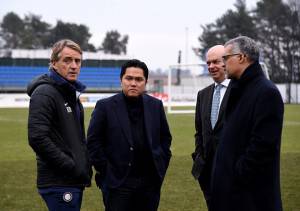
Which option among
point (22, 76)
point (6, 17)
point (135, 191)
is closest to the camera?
point (135, 191)

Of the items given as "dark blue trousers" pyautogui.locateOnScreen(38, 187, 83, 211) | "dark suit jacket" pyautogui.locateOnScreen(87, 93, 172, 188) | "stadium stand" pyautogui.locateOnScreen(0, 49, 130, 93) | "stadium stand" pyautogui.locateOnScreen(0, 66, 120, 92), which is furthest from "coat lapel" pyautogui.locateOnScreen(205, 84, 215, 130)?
"stadium stand" pyautogui.locateOnScreen(0, 49, 130, 93)

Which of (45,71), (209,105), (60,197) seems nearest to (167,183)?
(209,105)

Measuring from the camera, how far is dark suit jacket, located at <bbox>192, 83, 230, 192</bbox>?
5.73m

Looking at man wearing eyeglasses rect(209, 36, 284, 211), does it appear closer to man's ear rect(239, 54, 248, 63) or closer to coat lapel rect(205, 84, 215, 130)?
man's ear rect(239, 54, 248, 63)

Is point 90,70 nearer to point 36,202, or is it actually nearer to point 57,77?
point 36,202

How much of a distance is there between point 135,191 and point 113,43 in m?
97.5

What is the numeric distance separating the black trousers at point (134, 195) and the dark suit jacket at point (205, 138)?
0.86 m

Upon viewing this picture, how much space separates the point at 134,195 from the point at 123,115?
698 mm

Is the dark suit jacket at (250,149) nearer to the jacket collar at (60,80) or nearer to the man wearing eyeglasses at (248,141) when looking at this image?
the man wearing eyeglasses at (248,141)

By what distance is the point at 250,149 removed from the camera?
4.23 metres

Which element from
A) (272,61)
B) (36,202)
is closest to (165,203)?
(36,202)

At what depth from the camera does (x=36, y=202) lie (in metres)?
8.70

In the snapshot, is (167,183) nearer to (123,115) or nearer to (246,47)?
(123,115)

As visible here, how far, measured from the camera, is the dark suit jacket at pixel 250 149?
4.24m
